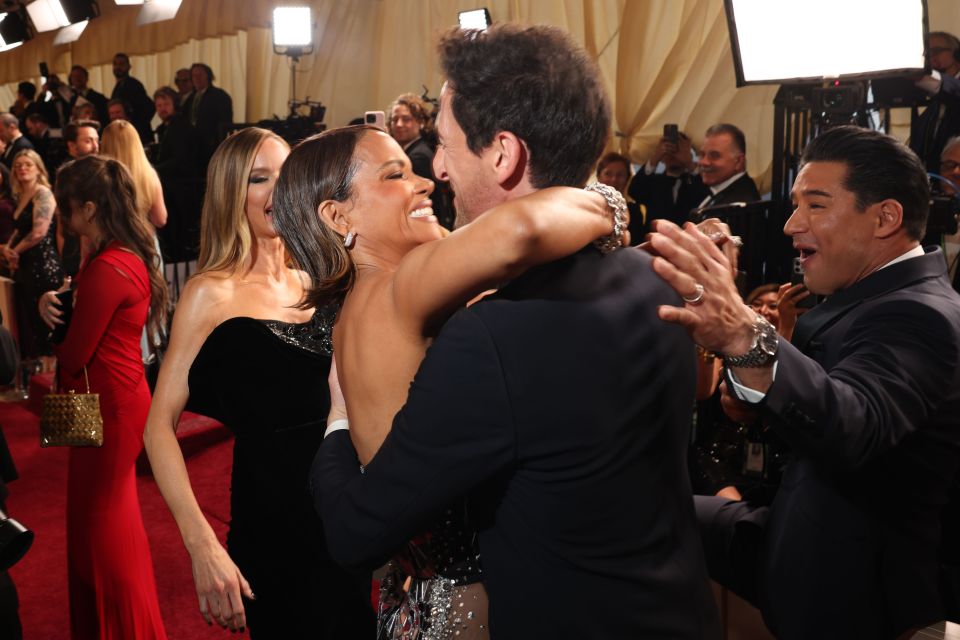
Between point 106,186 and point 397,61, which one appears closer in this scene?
point 106,186

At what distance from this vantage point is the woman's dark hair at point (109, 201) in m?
2.78

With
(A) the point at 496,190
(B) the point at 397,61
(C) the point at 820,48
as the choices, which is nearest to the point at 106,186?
(A) the point at 496,190

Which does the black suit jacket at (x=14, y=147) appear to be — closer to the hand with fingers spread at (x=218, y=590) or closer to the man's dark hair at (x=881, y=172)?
the hand with fingers spread at (x=218, y=590)

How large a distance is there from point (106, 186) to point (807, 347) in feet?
7.15

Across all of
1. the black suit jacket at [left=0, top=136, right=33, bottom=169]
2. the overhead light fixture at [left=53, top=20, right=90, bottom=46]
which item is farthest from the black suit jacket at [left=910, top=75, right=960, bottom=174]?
the overhead light fixture at [left=53, top=20, right=90, bottom=46]

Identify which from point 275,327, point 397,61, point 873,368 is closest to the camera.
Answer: point 873,368

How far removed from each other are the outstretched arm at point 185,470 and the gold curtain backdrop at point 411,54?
110cm

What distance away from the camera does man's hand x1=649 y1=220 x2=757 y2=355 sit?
3.85 ft

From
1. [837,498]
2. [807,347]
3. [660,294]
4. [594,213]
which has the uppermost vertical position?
[594,213]

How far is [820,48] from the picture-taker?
3715 mm

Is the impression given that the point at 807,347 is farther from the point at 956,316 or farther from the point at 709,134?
the point at 709,134

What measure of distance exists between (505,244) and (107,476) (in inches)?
84.8

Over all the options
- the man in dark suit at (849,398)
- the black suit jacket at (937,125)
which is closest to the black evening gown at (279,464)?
the man in dark suit at (849,398)

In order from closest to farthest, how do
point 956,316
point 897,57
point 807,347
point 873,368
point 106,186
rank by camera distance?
point 873,368, point 956,316, point 807,347, point 106,186, point 897,57
